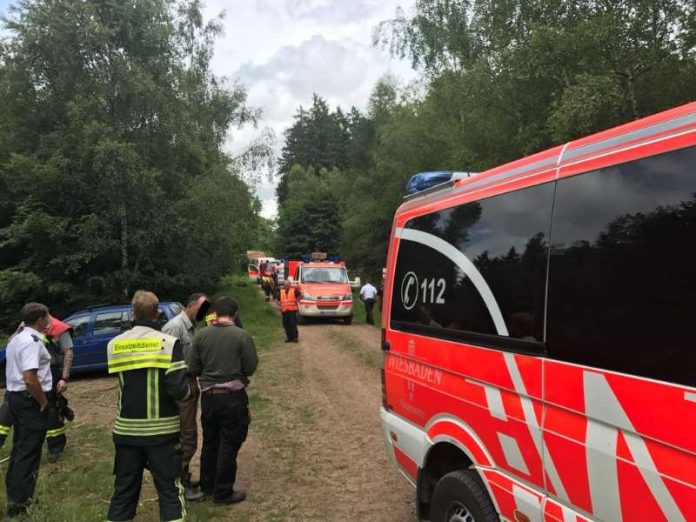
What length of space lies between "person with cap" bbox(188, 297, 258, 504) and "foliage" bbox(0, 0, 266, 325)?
16859 mm

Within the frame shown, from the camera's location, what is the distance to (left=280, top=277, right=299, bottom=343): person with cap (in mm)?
15048

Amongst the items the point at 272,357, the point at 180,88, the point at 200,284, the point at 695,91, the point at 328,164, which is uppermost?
the point at 328,164

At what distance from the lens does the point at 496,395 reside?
105 inches

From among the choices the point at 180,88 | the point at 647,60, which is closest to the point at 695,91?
the point at 647,60

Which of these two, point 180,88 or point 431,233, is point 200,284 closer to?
point 180,88

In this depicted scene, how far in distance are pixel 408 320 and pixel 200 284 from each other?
21.9m

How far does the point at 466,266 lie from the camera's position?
3.05 metres

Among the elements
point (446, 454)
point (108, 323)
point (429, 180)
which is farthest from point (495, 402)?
point (108, 323)

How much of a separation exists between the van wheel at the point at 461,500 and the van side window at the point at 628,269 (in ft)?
3.23

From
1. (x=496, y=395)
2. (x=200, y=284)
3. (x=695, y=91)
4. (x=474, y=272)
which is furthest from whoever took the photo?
(x=200, y=284)

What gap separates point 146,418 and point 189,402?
151 cm

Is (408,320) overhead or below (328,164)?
below

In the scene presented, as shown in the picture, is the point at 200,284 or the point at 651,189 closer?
the point at 651,189

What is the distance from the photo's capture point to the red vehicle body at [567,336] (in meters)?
1.85
